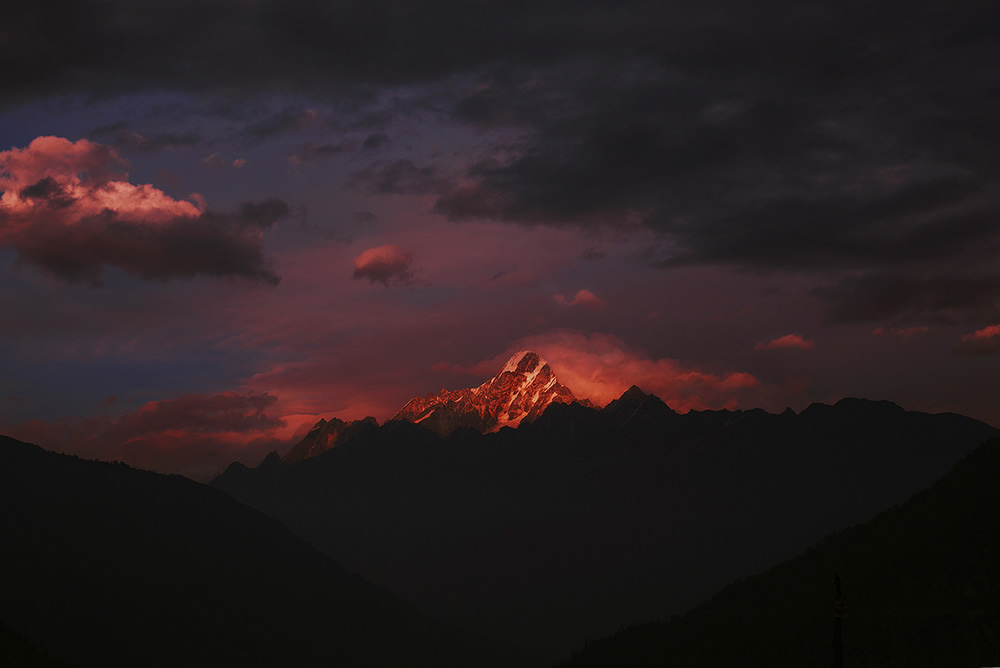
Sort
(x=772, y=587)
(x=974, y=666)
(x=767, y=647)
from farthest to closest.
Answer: (x=772, y=587), (x=767, y=647), (x=974, y=666)

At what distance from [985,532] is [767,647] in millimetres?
30821

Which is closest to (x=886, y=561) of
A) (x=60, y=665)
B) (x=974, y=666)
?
(x=974, y=666)

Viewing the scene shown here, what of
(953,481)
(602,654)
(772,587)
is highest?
(953,481)

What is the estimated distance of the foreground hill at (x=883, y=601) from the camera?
3971 inches

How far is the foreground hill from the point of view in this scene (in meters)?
101

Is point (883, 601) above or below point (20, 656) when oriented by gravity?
above

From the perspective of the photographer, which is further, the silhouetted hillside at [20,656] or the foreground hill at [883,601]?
the silhouetted hillside at [20,656]

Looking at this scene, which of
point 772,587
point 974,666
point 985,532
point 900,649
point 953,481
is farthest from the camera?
point 772,587

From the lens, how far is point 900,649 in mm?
100875

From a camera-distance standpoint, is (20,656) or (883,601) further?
(20,656)

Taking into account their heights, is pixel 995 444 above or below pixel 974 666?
above

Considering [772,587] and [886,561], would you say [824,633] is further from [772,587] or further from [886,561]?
[772,587]

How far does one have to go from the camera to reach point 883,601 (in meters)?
122

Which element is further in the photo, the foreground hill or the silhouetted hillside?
the silhouetted hillside
